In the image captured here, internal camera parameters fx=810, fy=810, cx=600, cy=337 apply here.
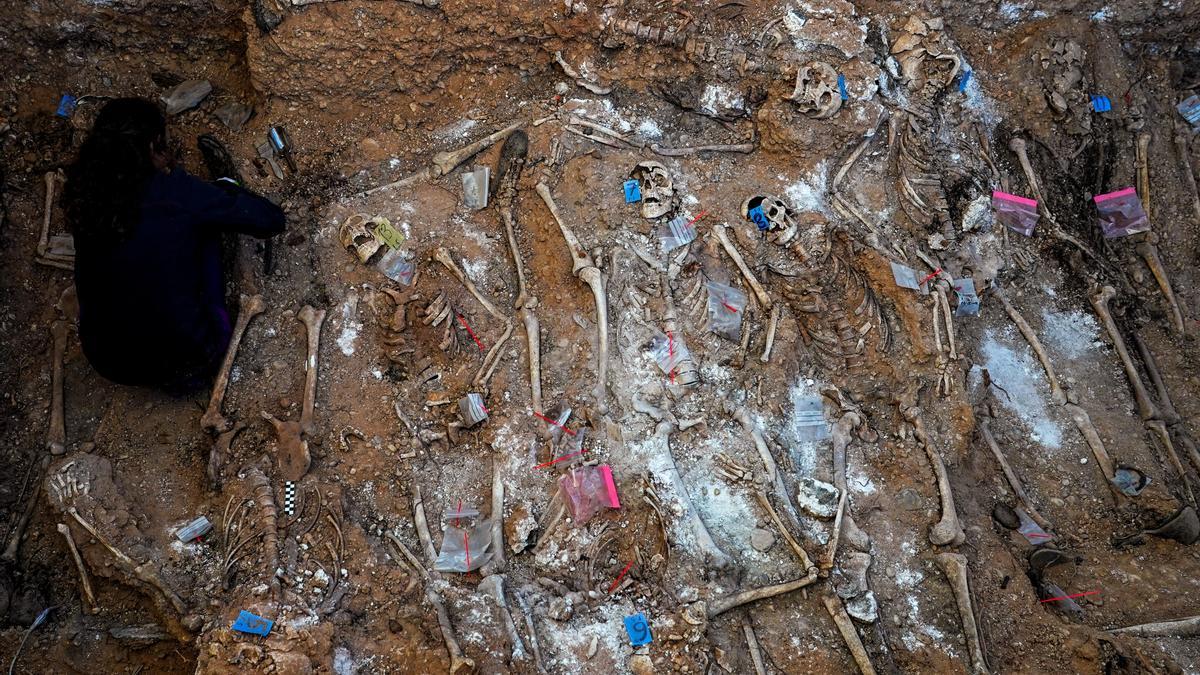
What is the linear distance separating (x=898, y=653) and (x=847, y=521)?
691 mm

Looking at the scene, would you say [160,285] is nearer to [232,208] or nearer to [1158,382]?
[232,208]

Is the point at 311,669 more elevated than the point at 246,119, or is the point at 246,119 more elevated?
the point at 246,119

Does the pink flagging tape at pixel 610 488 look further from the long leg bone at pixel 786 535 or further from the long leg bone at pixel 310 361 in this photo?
the long leg bone at pixel 310 361

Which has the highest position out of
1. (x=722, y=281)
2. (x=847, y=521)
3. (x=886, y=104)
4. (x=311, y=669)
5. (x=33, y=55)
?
(x=33, y=55)

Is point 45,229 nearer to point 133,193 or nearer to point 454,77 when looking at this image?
point 133,193

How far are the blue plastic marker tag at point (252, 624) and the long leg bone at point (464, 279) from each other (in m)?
1.98

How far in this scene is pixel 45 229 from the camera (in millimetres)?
4621

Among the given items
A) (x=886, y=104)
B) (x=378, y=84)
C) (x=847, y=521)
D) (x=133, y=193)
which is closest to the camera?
(x=133, y=193)

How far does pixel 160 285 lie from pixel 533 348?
75.6 inches

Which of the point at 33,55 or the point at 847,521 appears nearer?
the point at 847,521

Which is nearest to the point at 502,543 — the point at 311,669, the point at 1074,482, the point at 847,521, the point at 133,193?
the point at 311,669

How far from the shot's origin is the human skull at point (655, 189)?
4.96 meters

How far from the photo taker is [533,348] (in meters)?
4.59

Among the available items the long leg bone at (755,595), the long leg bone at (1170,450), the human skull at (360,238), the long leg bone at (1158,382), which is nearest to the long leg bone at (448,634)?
the long leg bone at (755,595)
